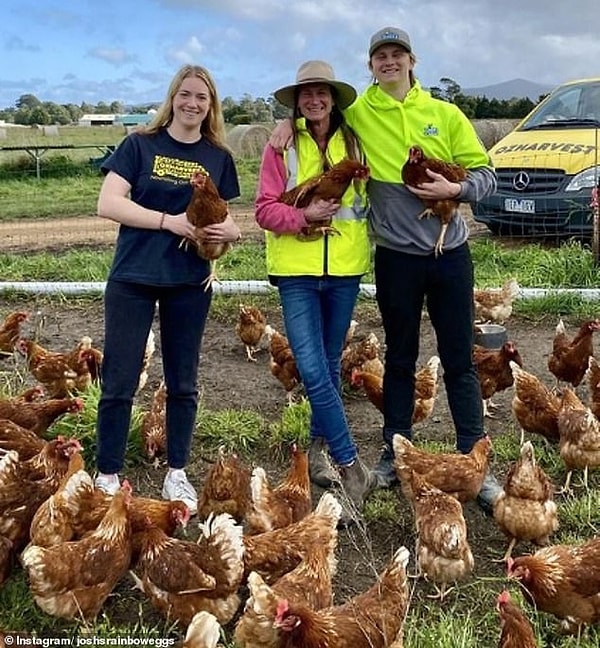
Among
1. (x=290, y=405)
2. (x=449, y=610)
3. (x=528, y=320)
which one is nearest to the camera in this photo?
(x=449, y=610)

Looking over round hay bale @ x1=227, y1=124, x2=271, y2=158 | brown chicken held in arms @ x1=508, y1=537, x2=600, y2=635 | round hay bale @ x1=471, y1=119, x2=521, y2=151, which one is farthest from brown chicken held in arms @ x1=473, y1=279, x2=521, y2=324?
round hay bale @ x1=227, y1=124, x2=271, y2=158

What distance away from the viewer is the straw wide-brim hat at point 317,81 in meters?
3.81

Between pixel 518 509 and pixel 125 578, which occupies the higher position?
pixel 518 509

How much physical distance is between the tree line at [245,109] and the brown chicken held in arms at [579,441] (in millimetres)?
2288

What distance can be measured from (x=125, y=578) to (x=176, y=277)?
1.42 meters

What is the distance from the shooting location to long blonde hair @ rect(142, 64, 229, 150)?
387 centimetres

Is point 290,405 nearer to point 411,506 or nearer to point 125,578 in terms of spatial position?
point 411,506

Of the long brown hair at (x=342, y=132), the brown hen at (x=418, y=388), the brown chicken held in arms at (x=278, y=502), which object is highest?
the long brown hair at (x=342, y=132)

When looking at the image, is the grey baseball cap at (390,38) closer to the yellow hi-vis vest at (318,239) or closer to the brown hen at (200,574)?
the yellow hi-vis vest at (318,239)

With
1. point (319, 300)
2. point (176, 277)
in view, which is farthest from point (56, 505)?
point (319, 300)

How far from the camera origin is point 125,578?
3822 millimetres

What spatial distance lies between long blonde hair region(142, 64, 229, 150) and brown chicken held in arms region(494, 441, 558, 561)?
214 cm

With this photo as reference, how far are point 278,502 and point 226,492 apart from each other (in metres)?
0.33

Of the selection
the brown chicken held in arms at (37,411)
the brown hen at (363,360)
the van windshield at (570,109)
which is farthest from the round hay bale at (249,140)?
the brown chicken held in arms at (37,411)
